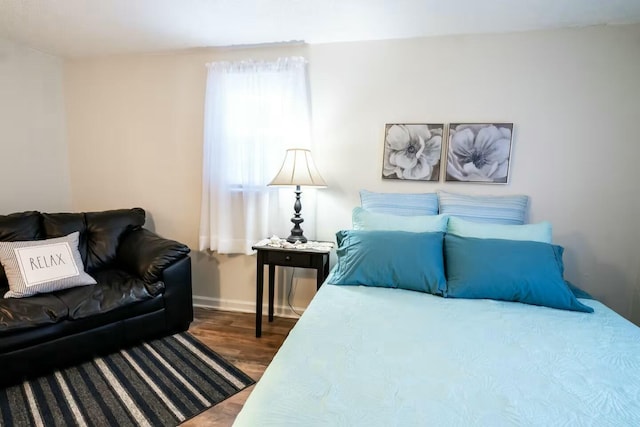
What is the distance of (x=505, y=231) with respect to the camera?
1.97 m

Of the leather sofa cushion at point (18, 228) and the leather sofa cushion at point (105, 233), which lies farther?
the leather sofa cushion at point (105, 233)

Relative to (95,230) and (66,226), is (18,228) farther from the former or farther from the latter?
A: (95,230)

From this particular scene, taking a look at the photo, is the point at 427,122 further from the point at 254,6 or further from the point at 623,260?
the point at 623,260

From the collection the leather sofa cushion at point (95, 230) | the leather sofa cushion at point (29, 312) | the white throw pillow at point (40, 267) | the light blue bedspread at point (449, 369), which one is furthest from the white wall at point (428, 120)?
the leather sofa cushion at point (29, 312)

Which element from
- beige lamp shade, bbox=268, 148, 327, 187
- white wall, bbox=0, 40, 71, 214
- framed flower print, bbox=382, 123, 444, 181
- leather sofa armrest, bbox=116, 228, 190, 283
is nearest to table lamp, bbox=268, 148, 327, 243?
beige lamp shade, bbox=268, 148, 327, 187

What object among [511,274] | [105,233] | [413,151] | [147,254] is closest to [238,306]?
[147,254]

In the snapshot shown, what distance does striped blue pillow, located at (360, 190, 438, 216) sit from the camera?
2336mm

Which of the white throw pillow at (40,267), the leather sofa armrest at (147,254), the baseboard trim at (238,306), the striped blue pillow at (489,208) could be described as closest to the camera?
the white throw pillow at (40,267)

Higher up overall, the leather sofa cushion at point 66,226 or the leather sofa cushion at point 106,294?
the leather sofa cushion at point 66,226

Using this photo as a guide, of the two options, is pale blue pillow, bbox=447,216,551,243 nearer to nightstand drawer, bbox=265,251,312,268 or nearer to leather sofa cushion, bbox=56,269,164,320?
nightstand drawer, bbox=265,251,312,268

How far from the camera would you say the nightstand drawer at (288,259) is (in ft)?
7.70

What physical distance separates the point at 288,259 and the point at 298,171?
654 mm

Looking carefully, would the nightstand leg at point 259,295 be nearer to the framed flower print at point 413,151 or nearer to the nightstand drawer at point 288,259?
the nightstand drawer at point 288,259

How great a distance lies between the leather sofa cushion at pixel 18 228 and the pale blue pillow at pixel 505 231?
3005 mm
